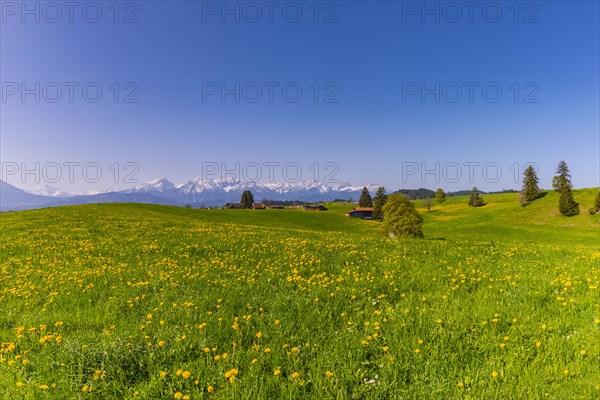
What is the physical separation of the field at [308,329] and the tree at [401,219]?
88.3 feet

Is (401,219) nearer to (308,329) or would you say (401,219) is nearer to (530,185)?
(308,329)

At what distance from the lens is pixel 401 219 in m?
38.4

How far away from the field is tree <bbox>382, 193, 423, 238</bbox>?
26920 millimetres

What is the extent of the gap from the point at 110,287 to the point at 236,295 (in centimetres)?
430

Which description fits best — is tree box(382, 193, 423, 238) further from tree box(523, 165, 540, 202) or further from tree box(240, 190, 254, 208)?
tree box(240, 190, 254, 208)

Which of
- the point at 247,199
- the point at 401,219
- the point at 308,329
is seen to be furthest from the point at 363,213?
the point at 308,329

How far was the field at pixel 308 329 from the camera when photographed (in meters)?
4.09

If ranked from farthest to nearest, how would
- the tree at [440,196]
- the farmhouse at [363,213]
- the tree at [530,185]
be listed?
the tree at [440,196]
the farmhouse at [363,213]
the tree at [530,185]

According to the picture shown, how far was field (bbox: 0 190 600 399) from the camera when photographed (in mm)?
4094

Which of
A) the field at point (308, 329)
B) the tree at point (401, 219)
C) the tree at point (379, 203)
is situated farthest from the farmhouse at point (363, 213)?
the field at point (308, 329)

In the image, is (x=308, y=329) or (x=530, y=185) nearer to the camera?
(x=308, y=329)

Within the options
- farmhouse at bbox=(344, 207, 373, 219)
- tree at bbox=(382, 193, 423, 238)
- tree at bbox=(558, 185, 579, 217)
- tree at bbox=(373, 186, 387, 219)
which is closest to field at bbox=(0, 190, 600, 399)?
tree at bbox=(382, 193, 423, 238)

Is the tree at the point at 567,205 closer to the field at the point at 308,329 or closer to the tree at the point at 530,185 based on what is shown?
the tree at the point at 530,185

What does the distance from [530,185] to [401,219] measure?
89.3 meters
